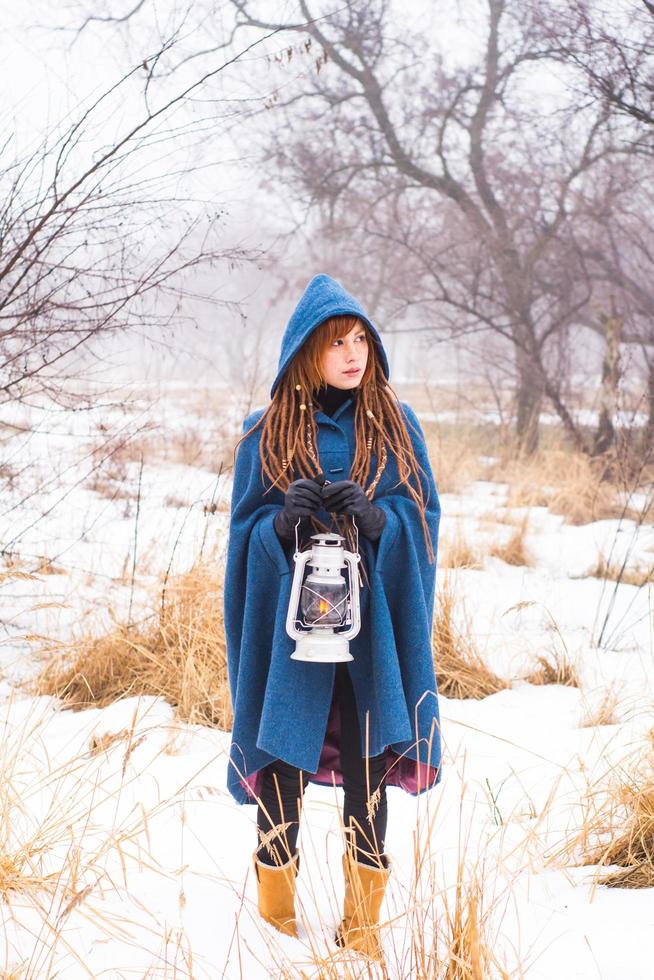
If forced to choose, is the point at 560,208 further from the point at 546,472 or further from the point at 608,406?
the point at 546,472

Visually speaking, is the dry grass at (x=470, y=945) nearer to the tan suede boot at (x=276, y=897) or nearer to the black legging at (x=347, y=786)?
the black legging at (x=347, y=786)

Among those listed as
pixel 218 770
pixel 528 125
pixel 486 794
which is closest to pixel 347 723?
pixel 486 794

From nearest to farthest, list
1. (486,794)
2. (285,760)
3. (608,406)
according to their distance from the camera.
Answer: (285,760) < (486,794) < (608,406)

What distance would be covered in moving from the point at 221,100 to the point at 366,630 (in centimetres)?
177

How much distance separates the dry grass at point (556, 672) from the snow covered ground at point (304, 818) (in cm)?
5

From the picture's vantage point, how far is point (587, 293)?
7.88 meters

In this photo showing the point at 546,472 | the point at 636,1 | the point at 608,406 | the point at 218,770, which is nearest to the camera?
the point at 218,770

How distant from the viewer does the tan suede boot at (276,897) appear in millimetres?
1621

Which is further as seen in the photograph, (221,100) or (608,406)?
(608,406)

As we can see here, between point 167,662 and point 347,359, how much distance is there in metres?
1.80

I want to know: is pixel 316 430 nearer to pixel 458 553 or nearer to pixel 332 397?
pixel 332 397

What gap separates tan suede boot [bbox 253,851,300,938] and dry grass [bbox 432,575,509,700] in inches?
55.8

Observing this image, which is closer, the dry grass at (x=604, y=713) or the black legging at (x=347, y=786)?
the black legging at (x=347, y=786)

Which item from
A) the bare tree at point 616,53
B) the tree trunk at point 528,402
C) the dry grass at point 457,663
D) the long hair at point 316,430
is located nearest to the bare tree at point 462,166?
the tree trunk at point 528,402
